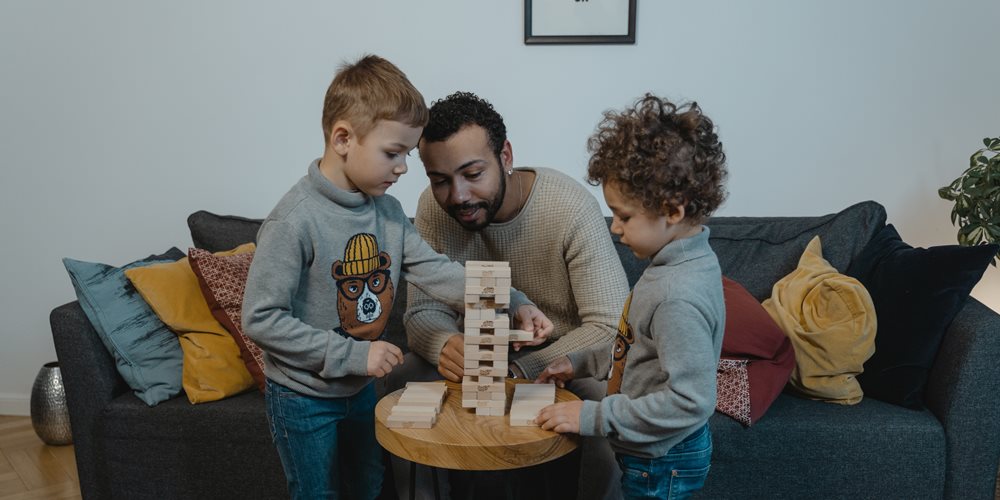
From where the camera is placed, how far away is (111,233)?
3.08 m

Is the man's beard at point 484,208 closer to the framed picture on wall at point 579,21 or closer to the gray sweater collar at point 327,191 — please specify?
the gray sweater collar at point 327,191

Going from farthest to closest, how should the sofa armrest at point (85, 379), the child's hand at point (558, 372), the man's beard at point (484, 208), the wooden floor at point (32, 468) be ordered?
the wooden floor at point (32, 468), the sofa armrest at point (85, 379), the man's beard at point (484, 208), the child's hand at point (558, 372)

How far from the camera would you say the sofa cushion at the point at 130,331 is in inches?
85.7

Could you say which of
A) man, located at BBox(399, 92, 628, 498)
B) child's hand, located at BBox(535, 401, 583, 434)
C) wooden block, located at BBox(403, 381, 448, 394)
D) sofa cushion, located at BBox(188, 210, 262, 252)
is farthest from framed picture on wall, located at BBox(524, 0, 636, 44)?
child's hand, located at BBox(535, 401, 583, 434)

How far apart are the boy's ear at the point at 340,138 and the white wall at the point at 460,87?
1.37 m

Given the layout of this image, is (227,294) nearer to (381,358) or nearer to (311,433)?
(311,433)

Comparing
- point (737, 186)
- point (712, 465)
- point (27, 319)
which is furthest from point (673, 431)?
point (27, 319)

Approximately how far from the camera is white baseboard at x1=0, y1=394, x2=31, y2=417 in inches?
127

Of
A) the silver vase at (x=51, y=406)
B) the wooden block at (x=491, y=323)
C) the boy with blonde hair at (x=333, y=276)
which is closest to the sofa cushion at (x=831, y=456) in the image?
the boy with blonde hair at (x=333, y=276)

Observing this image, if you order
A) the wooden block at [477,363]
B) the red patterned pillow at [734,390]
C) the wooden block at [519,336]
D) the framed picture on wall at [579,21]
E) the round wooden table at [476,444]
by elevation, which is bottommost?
the red patterned pillow at [734,390]

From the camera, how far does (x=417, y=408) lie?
4.80 ft

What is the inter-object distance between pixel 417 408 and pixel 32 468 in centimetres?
190

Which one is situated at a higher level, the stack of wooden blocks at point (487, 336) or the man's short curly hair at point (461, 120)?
the man's short curly hair at point (461, 120)

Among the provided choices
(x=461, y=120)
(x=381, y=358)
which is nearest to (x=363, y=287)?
(x=381, y=358)
